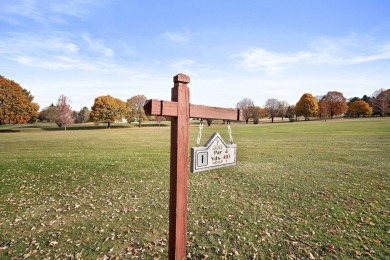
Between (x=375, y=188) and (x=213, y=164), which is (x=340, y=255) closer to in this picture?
(x=213, y=164)

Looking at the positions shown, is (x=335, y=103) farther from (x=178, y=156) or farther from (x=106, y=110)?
(x=178, y=156)

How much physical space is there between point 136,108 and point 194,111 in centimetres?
6909

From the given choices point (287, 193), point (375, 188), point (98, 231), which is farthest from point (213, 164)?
point (375, 188)

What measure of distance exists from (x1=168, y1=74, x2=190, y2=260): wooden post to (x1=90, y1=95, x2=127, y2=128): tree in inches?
2614

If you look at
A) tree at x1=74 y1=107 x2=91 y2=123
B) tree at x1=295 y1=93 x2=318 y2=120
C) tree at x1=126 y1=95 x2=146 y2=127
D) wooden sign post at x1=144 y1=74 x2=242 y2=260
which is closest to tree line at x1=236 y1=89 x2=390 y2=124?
tree at x1=295 y1=93 x2=318 y2=120

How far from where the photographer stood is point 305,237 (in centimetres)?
561

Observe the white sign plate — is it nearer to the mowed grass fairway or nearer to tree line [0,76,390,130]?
the mowed grass fairway

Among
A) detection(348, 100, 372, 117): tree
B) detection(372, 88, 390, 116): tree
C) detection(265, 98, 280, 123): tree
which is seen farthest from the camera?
detection(265, 98, 280, 123): tree

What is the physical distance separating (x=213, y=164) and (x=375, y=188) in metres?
9.03

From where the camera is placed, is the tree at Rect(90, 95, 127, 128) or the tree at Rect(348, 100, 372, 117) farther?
the tree at Rect(348, 100, 372, 117)

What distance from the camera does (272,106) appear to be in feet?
311

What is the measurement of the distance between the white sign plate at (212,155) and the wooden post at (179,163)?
18 cm

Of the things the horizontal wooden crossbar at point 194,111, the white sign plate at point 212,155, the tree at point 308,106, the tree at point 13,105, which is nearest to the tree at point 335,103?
the tree at point 308,106

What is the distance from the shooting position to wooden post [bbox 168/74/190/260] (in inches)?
131
